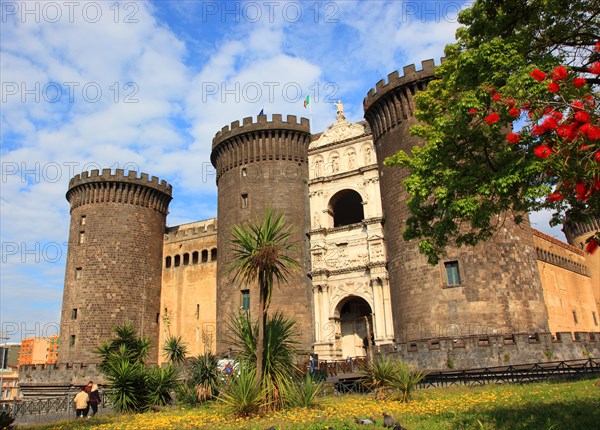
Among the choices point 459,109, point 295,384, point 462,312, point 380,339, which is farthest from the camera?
point 380,339

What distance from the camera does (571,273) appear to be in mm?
45094

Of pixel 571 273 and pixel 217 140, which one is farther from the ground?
pixel 217 140

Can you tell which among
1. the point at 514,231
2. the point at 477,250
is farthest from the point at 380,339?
the point at 514,231

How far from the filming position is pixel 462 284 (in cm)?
2531

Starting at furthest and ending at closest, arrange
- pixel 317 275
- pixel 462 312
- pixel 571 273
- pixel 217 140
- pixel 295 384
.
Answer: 1. pixel 571 273
2. pixel 217 140
3. pixel 317 275
4. pixel 462 312
5. pixel 295 384

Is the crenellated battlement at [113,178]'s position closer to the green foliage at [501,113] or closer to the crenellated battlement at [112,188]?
the crenellated battlement at [112,188]

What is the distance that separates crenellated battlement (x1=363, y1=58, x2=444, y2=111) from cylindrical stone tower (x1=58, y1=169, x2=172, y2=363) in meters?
20.4

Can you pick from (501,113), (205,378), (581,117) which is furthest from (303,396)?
(581,117)

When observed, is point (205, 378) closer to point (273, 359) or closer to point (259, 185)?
point (273, 359)

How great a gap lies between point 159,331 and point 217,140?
1566 cm

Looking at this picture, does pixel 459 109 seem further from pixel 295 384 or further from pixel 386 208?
pixel 386 208

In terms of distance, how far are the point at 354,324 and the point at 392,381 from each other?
711 inches

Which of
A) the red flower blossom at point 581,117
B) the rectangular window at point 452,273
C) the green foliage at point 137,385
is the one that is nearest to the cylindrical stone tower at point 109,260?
the green foliage at point 137,385

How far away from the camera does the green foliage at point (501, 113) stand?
11438 mm
